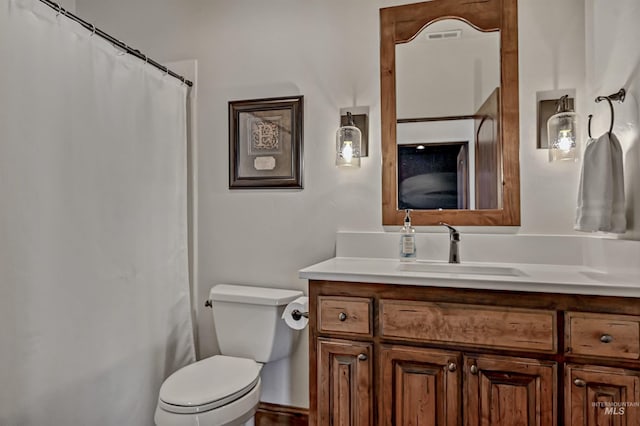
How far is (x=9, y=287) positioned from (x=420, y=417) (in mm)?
1474

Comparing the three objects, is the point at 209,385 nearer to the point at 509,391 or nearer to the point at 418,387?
the point at 418,387

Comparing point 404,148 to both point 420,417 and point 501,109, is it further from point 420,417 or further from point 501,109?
point 420,417

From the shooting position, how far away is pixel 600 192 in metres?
1.51

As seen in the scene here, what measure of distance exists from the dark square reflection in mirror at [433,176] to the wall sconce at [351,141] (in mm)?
198

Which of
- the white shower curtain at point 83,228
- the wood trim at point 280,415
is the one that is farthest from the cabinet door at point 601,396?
the white shower curtain at point 83,228

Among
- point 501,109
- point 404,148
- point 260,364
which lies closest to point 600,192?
point 501,109

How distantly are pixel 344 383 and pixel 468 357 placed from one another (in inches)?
18.4

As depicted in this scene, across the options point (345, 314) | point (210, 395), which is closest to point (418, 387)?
point (345, 314)

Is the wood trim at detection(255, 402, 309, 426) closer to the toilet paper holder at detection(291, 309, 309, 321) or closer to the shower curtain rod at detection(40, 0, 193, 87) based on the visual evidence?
the toilet paper holder at detection(291, 309, 309, 321)

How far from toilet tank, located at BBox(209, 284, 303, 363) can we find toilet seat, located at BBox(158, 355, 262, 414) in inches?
3.1

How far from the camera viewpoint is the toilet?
155cm

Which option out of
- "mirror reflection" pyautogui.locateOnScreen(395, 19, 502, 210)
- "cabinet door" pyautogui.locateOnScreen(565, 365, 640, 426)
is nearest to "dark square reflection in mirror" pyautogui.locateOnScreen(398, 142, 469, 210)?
"mirror reflection" pyautogui.locateOnScreen(395, 19, 502, 210)
